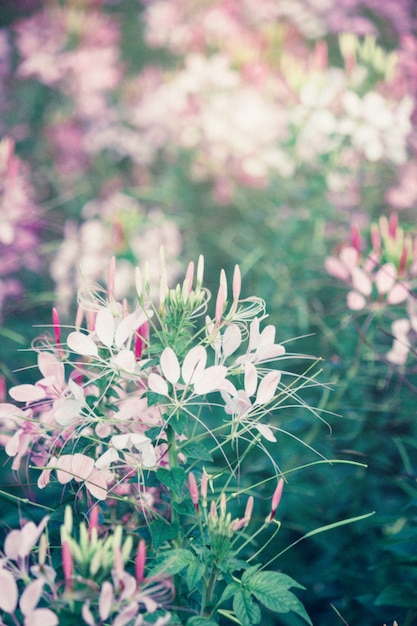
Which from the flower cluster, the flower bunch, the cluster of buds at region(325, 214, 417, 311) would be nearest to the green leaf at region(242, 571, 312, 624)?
the flower bunch

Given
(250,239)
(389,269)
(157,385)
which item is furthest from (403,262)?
(250,239)

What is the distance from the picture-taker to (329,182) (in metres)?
1.48

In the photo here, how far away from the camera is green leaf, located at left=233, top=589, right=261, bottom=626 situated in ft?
1.70

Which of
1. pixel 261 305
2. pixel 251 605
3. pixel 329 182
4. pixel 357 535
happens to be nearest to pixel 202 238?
pixel 329 182

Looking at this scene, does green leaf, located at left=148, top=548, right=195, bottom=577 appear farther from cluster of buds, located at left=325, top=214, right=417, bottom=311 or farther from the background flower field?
cluster of buds, located at left=325, top=214, right=417, bottom=311

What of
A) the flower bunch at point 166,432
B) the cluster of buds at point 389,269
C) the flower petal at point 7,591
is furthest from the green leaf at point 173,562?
the cluster of buds at point 389,269

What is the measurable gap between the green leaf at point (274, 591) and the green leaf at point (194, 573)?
0.18 feet

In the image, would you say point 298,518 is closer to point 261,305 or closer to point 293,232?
point 261,305

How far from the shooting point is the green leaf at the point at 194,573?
1.70 ft

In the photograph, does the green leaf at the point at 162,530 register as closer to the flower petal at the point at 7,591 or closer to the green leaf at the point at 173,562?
the green leaf at the point at 173,562

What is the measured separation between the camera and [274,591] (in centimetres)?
53

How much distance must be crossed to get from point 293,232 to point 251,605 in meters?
1.16

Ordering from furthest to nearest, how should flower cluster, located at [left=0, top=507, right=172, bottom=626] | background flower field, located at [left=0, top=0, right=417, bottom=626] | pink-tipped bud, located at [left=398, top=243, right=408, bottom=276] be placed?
pink-tipped bud, located at [left=398, top=243, right=408, bottom=276], background flower field, located at [left=0, top=0, right=417, bottom=626], flower cluster, located at [left=0, top=507, right=172, bottom=626]

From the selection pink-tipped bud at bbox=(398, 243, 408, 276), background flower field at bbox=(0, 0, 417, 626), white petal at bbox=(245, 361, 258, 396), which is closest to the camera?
white petal at bbox=(245, 361, 258, 396)
